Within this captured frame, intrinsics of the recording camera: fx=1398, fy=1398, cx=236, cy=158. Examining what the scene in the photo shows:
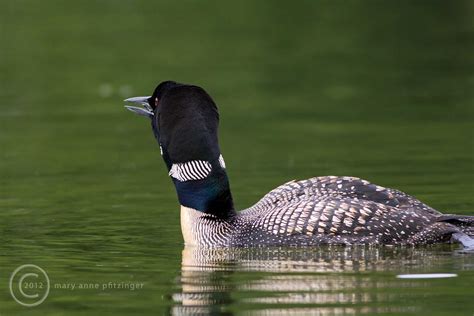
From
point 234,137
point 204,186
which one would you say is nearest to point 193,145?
point 204,186

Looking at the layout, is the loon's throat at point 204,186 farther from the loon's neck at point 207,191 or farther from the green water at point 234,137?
the green water at point 234,137

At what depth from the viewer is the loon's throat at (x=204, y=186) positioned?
10.9 metres

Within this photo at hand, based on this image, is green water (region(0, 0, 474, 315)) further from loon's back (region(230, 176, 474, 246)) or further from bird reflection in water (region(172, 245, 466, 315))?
loon's back (region(230, 176, 474, 246))

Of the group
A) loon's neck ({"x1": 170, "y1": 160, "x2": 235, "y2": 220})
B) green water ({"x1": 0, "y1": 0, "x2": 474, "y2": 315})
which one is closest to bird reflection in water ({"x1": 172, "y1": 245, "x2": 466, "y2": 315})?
green water ({"x1": 0, "y1": 0, "x2": 474, "y2": 315})

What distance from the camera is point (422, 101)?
1909 cm

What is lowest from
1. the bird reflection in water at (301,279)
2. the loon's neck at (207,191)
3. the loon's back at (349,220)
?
the bird reflection in water at (301,279)

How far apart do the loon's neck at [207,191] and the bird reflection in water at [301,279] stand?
354mm

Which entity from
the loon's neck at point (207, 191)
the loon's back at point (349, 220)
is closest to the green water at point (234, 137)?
the loon's back at point (349, 220)

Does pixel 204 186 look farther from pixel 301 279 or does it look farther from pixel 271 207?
pixel 301 279

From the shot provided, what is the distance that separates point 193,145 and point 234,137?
606cm

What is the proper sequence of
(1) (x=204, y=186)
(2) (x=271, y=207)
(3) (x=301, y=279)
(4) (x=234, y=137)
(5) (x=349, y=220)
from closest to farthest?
(3) (x=301, y=279)
(5) (x=349, y=220)
(2) (x=271, y=207)
(1) (x=204, y=186)
(4) (x=234, y=137)

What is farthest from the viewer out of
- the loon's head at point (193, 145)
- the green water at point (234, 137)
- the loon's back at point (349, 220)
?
the loon's head at point (193, 145)

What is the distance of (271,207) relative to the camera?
10789 millimetres

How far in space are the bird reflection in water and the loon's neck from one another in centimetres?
35
